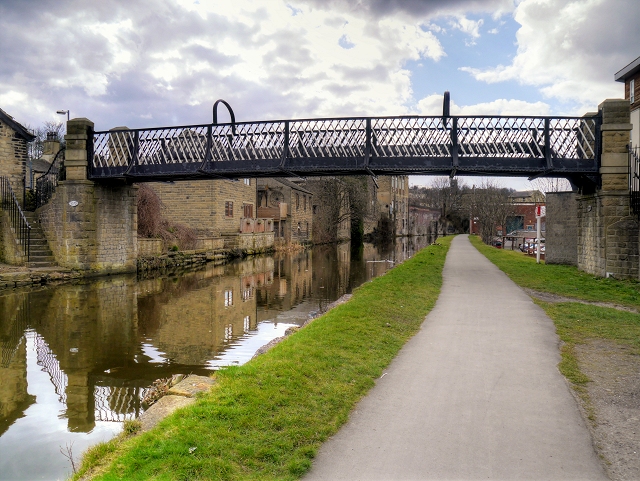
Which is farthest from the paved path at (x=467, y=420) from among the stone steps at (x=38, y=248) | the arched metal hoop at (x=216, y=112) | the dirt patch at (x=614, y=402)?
the stone steps at (x=38, y=248)

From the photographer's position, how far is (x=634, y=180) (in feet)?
52.2

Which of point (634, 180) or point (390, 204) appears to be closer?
point (634, 180)

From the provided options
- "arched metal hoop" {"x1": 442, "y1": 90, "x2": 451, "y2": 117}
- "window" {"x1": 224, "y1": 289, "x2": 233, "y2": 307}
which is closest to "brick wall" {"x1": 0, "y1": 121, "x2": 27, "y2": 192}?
"window" {"x1": 224, "y1": 289, "x2": 233, "y2": 307}

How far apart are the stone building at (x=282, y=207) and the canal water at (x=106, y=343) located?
24.7m

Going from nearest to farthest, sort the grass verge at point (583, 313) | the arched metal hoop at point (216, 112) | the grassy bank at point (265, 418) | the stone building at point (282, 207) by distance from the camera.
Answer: the grassy bank at point (265, 418), the grass verge at point (583, 313), the arched metal hoop at point (216, 112), the stone building at point (282, 207)

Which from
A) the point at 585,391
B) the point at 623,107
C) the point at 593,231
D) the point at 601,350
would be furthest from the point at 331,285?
the point at 585,391

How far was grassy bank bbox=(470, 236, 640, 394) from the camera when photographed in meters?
7.43

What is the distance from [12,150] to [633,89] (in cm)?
3108

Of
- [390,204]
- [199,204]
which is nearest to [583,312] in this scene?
[199,204]

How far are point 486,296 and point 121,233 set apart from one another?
16.1 metres

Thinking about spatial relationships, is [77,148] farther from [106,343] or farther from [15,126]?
[106,343]

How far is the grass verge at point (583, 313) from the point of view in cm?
672

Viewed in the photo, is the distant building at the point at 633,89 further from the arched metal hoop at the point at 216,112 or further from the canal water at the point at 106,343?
the arched metal hoop at the point at 216,112

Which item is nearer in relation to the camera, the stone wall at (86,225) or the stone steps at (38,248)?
the stone steps at (38,248)
